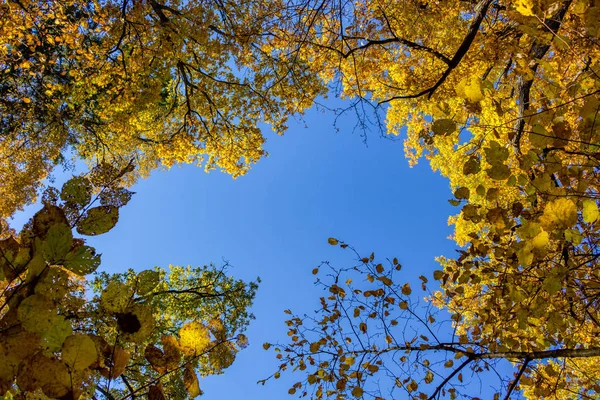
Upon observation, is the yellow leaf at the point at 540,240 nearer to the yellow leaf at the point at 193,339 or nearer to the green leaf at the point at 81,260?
the yellow leaf at the point at 193,339

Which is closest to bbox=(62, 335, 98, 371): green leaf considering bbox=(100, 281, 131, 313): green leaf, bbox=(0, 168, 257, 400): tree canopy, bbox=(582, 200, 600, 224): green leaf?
bbox=(0, 168, 257, 400): tree canopy

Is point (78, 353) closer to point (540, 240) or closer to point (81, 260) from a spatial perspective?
point (81, 260)

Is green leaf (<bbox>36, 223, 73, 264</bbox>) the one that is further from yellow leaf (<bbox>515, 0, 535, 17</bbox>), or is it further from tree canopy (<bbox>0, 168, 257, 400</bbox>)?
yellow leaf (<bbox>515, 0, 535, 17</bbox>)

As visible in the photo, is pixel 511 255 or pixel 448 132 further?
pixel 511 255

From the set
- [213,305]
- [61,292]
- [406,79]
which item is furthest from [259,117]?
[61,292]

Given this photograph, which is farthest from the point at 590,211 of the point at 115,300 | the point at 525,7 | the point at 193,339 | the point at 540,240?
the point at 115,300

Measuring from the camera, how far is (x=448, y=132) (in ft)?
6.30

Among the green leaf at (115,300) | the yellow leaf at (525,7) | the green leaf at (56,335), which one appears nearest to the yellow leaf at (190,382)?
the green leaf at (115,300)

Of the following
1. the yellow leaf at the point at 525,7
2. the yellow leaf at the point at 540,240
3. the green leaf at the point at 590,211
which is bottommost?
the yellow leaf at the point at 540,240

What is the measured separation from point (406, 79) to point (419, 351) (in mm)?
6727

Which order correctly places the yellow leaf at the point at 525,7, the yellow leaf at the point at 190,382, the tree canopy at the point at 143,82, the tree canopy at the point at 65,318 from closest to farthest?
the tree canopy at the point at 65,318
the yellow leaf at the point at 190,382
the yellow leaf at the point at 525,7
the tree canopy at the point at 143,82

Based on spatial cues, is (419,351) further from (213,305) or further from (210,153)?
(210,153)

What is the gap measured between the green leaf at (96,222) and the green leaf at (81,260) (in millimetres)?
136

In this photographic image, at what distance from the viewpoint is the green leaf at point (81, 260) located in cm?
104
